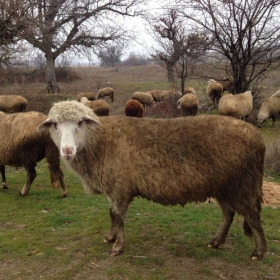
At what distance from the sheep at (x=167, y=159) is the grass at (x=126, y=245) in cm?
31

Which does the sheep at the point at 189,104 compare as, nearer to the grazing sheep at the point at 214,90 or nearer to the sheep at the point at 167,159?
the grazing sheep at the point at 214,90

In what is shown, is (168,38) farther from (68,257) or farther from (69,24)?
(68,257)

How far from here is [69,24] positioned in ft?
74.8

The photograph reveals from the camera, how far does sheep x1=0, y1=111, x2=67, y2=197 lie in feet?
20.2

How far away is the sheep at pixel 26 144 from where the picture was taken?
6160 millimetres

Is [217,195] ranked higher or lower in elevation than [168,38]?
lower

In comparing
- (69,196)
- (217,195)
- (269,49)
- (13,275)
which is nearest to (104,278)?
(13,275)

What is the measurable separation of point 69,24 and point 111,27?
9.63 ft

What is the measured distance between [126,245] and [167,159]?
4.70 ft

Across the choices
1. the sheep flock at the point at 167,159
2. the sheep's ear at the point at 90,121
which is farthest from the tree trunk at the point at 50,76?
the sheep's ear at the point at 90,121

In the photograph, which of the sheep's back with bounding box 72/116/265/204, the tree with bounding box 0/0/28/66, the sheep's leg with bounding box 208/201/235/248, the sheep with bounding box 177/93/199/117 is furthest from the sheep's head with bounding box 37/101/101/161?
the sheep with bounding box 177/93/199/117

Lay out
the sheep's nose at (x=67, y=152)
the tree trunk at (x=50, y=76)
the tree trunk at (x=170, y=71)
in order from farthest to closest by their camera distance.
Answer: the tree trunk at (x=50, y=76) < the tree trunk at (x=170, y=71) < the sheep's nose at (x=67, y=152)

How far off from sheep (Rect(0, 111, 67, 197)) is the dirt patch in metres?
4.15

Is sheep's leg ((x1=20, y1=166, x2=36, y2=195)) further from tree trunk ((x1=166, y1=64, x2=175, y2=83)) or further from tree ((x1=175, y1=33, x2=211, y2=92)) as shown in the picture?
tree trunk ((x1=166, y1=64, x2=175, y2=83))
